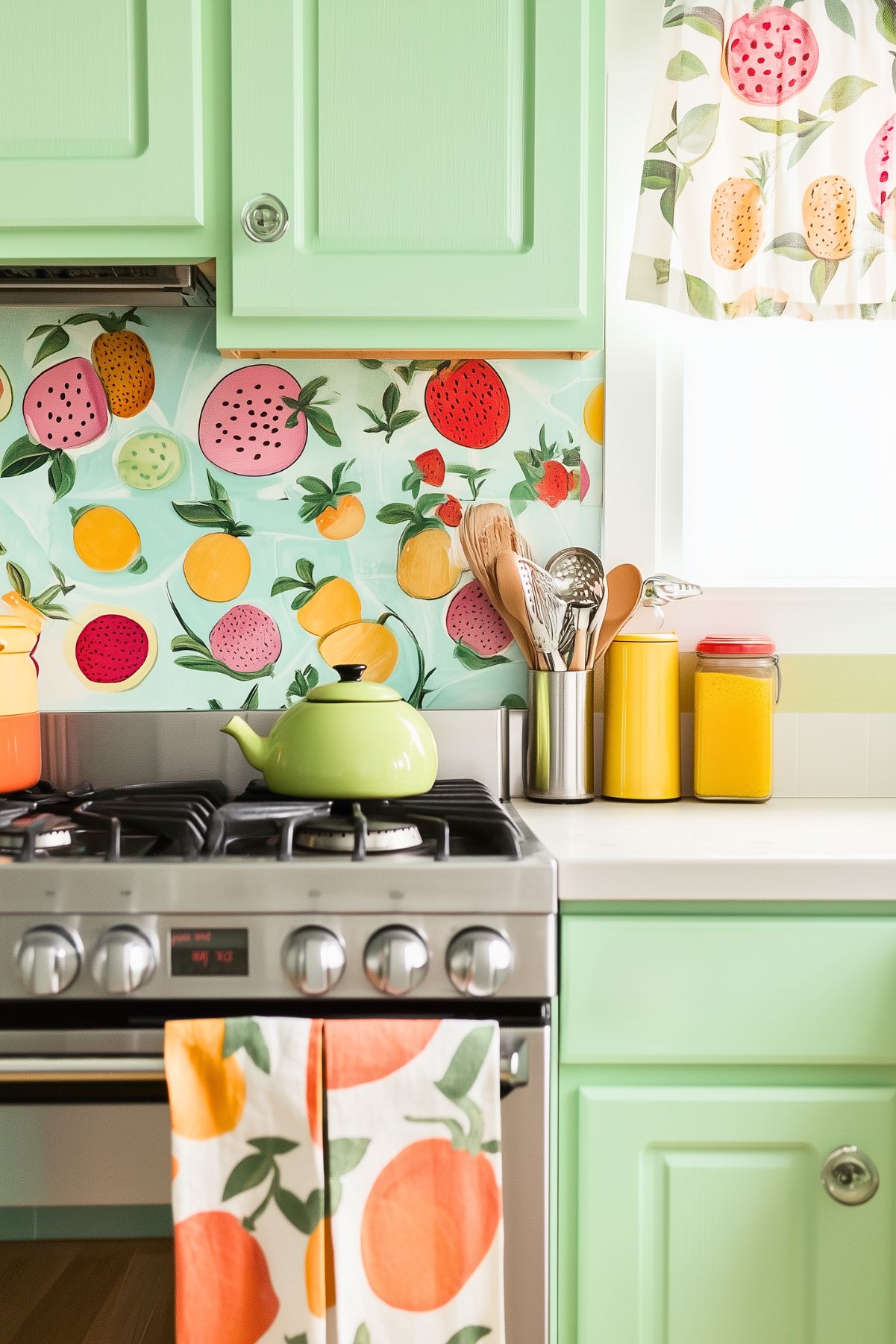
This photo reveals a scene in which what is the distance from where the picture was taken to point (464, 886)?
103 centimetres

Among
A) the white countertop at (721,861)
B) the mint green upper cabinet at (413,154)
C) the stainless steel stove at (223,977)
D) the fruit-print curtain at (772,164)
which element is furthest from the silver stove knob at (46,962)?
the fruit-print curtain at (772,164)

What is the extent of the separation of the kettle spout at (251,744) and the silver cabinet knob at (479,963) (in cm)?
41

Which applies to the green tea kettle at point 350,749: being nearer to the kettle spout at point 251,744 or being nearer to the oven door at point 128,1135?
the kettle spout at point 251,744

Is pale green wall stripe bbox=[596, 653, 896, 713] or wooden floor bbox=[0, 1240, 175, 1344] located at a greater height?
pale green wall stripe bbox=[596, 653, 896, 713]

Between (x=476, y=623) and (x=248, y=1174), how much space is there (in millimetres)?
897

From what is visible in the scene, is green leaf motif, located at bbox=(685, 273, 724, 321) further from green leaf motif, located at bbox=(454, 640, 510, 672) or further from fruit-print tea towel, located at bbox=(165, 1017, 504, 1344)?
fruit-print tea towel, located at bbox=(165, 1017, 504, 1344)

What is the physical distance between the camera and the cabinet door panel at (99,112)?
4.24 feet

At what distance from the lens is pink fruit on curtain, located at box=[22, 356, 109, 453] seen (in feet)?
5.32

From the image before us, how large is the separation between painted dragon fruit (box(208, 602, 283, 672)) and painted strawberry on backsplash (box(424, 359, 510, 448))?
1.34 feet

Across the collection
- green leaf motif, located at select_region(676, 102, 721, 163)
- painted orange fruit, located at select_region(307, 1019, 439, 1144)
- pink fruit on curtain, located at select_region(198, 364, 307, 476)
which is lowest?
painted orange fruit, located at select_region(307, 1019, 439, 1144)

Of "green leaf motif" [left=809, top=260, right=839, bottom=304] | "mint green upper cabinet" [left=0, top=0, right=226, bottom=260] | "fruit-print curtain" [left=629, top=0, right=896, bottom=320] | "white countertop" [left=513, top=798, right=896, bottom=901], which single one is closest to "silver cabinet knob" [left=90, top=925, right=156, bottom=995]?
"white countertop" [left=513, top=798, right=896, bottom=901]

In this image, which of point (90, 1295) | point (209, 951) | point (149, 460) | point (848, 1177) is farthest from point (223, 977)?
point (149, 460)

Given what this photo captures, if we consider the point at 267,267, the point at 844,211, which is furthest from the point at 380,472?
the point at 844,211

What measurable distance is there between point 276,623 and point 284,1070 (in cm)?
81
